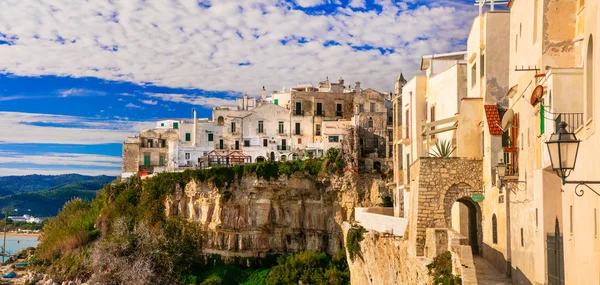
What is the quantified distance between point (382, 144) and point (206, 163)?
1622 centimetres

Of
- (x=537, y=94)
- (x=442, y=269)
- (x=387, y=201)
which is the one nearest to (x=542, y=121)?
(x=537, y=94)

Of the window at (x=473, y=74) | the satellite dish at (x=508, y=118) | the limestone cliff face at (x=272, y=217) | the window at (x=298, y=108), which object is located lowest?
the limestone cliff face at (x=272, y=217)

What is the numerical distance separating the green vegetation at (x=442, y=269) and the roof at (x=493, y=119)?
147 inches

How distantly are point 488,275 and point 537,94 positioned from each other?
6542mm

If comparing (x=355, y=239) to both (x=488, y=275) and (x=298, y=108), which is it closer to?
(x=488, y=275)

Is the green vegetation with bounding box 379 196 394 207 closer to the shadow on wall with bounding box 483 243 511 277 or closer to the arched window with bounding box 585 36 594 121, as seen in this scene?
the shadow on wall with bounding box 483 243 511 277

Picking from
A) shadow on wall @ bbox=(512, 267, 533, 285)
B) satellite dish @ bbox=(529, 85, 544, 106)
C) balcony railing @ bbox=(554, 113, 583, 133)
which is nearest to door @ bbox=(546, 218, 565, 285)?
shadow on wall @ bbox=(512, 267, 533, 285)

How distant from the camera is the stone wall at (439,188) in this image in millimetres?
21062

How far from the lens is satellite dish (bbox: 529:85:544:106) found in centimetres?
1355

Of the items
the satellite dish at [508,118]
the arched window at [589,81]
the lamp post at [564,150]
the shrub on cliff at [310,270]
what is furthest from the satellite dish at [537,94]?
the shrub on cliff at [310,270]

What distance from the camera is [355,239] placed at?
3177 cm

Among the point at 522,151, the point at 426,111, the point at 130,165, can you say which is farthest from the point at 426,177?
the point at 130,165

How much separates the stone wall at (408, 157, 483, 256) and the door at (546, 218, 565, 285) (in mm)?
6968

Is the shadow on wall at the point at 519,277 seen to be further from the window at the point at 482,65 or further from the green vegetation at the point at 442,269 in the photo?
the window at the point at 482,65
